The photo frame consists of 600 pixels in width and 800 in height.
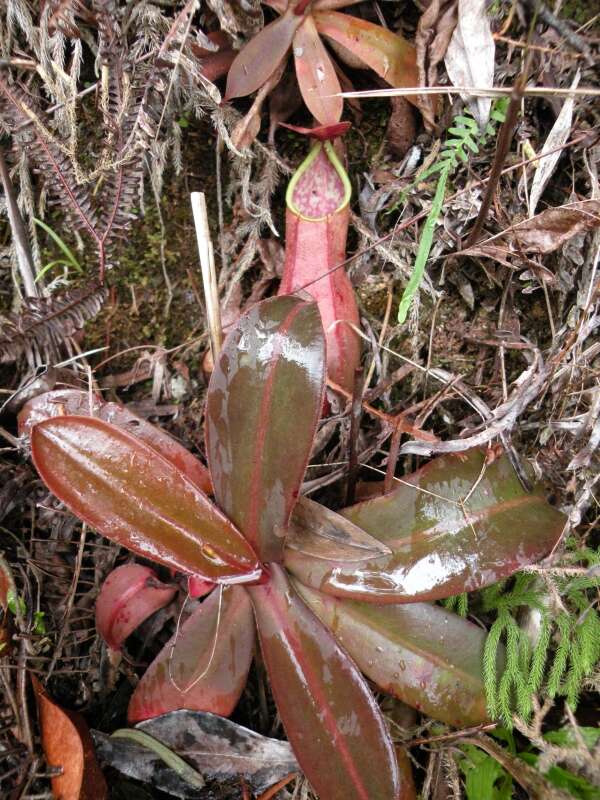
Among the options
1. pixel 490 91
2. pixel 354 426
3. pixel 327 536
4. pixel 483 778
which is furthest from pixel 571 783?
pixel 490 91

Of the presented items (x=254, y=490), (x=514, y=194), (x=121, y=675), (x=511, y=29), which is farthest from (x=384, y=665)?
(x=511, y=29)

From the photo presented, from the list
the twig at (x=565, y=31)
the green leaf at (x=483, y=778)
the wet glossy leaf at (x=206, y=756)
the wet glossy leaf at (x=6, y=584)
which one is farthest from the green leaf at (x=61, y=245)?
the green leaf at (x=483, y=778)

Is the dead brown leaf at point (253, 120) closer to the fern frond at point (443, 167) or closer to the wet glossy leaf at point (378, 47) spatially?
the wet glossy leaf at point (378, 47)

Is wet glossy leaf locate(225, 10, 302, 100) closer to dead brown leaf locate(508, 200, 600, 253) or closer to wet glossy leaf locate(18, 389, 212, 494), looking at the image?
dead brown leaf locate(508, 200, 600, 253)

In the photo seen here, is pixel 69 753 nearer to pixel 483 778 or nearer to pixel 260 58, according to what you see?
pixel 483 778

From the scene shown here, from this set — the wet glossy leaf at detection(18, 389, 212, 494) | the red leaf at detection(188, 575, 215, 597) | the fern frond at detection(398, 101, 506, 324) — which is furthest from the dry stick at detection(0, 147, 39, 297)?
the fern frond at detection(398, 101, 506, 324)

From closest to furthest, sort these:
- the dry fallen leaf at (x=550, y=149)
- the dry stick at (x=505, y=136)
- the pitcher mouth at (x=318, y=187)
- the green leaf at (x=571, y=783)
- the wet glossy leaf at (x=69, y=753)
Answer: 1. the dry stick at (x=505, y=136)
2. the green leaf at (x=571, y=783)
3. the wet glossy leaf at (x=69, y=753)
4. the dry fallen leaf at (x=550, y=149)
5. the pitcher mouth at (x=318, y=187)
